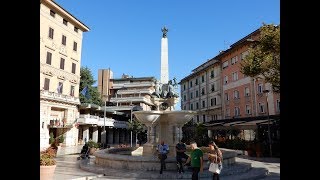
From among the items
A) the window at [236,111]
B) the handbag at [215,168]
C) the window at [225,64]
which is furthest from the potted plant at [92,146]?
the window at [225,64]

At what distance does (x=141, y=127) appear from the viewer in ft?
150

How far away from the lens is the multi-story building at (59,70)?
33781 millimetres

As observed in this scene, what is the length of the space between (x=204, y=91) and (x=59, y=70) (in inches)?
1112

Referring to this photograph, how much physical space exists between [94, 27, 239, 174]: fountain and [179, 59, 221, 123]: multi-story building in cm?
2953

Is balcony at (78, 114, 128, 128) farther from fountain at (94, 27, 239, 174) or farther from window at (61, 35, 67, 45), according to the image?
fountain at (94, 27, 239, 174)

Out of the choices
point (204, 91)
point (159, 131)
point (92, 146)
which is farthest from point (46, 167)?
point (204, 91)

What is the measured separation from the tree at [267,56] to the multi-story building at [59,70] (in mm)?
22648

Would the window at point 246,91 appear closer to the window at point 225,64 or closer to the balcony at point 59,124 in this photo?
the window at point 225,64

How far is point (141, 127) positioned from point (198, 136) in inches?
474

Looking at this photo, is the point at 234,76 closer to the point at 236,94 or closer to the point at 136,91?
the point at 236,94

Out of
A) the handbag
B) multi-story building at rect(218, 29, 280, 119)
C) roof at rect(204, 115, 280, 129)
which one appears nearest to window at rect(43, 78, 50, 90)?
roof at rect(204, 115, 280, 129)

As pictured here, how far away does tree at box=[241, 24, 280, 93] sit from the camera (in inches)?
742
